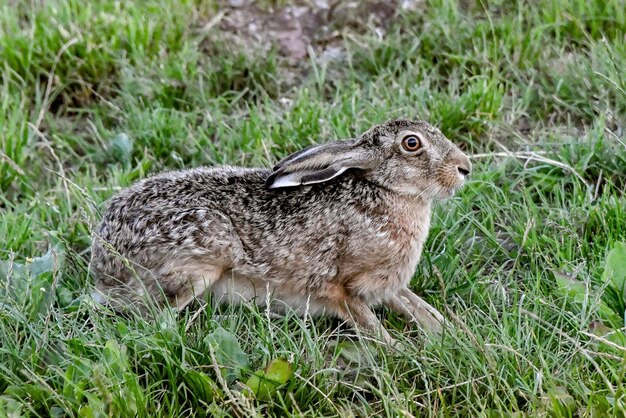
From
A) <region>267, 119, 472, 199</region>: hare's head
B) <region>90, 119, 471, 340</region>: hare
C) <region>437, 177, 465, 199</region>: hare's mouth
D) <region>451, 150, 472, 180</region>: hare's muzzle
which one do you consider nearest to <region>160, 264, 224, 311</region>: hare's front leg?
<region>90, 119, 471, 340</region>: hare

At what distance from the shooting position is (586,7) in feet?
21.2

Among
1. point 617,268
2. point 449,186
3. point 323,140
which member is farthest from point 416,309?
point 323,140

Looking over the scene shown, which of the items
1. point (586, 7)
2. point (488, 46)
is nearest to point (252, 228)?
point (488, 46)

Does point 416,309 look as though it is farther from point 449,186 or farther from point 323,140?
point 323,140

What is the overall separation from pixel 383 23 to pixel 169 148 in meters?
1.92

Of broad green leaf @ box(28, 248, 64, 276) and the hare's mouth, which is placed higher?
the hare's mouth

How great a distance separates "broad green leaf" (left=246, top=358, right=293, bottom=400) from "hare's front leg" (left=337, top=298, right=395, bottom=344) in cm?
59

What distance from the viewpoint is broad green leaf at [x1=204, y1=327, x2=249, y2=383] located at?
4.08 m

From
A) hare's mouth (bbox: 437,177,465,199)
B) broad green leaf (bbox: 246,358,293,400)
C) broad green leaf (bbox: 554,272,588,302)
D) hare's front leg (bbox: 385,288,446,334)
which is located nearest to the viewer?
broad green leaf (bbox: 246,358,293,400)

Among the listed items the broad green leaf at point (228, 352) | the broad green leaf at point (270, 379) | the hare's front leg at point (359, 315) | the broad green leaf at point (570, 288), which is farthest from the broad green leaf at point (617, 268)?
the broad green leaf at point (228, 352)

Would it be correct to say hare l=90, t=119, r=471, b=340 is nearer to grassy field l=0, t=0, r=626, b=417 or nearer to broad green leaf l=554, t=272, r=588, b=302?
grassy field l=0, t=0, r=626, b=417

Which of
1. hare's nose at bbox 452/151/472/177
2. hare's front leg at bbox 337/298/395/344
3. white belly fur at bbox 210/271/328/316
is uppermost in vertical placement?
hare's nose at bbox 452/151/472/177

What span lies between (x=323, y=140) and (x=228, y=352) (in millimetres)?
1945

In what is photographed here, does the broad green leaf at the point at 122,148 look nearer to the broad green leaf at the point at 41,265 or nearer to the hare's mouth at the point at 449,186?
the broad green leaf at the point at 41,265
